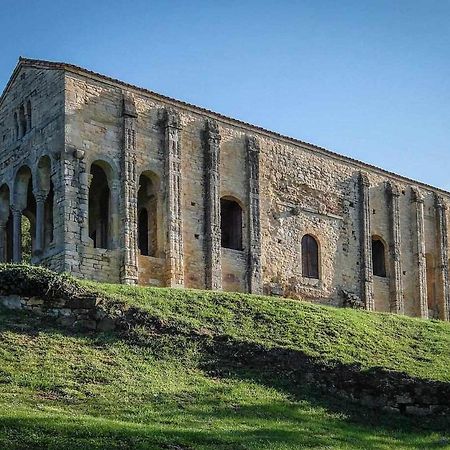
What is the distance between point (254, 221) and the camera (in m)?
36.4

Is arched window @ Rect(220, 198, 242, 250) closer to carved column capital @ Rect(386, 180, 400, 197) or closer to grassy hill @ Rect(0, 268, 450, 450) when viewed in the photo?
grassy hill @ Rect(0, 268, 450, 450)

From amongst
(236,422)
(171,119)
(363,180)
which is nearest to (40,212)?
(171,119)

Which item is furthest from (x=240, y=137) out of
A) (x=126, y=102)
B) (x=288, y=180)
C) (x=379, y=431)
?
(x=379, y=431)

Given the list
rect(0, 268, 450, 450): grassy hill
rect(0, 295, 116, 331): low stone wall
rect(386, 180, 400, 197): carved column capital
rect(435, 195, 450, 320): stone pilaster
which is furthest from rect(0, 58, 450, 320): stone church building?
rect(0, 295, 116, 331): low stone wall

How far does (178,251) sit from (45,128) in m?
6.38

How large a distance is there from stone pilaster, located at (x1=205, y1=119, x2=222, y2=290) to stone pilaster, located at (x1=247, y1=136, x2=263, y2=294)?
1.62 m

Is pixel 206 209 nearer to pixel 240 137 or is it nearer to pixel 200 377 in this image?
pixel 240 137

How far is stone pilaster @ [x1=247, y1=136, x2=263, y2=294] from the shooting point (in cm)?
3575

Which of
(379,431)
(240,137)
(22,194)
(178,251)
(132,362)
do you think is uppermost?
(240,137)

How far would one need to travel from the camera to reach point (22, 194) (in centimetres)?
3497

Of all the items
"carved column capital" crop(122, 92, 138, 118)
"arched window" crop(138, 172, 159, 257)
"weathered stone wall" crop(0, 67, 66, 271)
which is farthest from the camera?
"arched window" crop(138, 172, 159, 257)

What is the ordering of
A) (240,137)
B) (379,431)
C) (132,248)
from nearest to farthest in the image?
(379,431) → (132,248) → (240,137)

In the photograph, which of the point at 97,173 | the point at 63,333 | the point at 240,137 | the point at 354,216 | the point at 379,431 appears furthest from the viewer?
the point at 354,216

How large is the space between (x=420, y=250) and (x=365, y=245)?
4.02 meters
